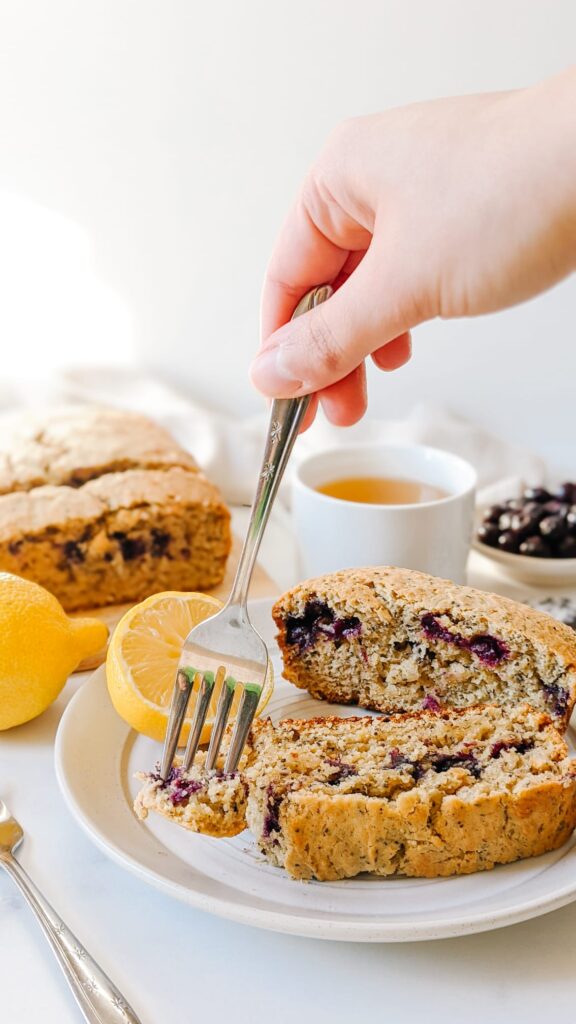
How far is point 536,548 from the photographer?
2.52 meters

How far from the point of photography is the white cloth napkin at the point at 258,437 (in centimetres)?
311

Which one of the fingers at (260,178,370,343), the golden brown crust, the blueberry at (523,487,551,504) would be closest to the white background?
the golden brown crust

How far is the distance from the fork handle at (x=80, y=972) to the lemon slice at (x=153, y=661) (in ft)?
1.08

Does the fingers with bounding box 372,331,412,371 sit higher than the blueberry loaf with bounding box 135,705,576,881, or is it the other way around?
the fingers with bounding box 372,331,412,371

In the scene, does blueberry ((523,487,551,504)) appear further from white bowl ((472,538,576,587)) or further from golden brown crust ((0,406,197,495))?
golden brown crust ((0,406,197,495))

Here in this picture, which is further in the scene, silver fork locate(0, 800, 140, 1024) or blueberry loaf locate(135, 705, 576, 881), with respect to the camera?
blueberry loaf locate(135, 705, 576, 881)

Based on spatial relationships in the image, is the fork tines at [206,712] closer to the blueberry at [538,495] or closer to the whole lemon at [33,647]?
the whole lemon at [33,647]

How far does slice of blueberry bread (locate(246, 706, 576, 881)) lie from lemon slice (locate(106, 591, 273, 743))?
220 millimetres

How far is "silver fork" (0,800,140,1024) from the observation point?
128cm

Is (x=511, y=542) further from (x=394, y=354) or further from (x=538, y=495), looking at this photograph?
(x=394, y=354)

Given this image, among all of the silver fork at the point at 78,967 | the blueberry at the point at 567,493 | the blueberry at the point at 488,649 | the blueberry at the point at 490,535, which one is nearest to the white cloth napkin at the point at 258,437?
the blueberry at the point at 567,493

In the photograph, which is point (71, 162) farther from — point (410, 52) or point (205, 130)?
point (410, 52)

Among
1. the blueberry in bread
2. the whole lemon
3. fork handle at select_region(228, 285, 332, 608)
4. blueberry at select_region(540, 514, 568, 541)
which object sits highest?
fork handle at select_region(228, 285, 332, 608)

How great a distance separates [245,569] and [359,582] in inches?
9.5
